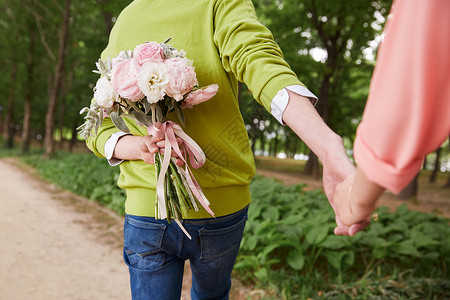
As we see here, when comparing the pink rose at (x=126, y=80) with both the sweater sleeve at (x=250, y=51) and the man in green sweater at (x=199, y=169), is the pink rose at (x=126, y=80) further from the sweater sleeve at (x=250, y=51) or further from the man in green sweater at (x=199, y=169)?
the sweater sleeve at (x=250, y=51)

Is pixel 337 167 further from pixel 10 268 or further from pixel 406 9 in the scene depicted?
pixel 10 268

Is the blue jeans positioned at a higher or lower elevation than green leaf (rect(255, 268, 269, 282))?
higher

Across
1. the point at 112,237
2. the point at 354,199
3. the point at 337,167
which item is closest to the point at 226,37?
the point at 337,167

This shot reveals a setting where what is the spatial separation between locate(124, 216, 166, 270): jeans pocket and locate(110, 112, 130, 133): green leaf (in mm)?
419

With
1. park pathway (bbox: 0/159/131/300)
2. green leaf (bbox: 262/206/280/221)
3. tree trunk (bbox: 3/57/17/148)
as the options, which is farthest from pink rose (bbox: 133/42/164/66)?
tree trunk (bbox: 3/57/17/148)

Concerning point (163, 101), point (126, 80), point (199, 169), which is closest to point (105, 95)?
point (126, 80)

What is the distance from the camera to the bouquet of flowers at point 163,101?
1386 millimetres

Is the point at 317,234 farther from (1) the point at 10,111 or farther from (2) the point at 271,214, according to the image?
(1) the point at 10,111

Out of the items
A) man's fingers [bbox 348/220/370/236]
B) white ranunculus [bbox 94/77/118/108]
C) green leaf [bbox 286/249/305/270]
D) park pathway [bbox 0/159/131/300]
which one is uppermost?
white ranunculus [bbox 94/77/118/108]

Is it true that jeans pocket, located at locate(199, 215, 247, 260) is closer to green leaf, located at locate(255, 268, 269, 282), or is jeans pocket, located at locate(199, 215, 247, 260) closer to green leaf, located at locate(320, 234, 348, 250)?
green leaf, located at locate(255, 268, 269, 282)

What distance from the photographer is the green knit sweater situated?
4.76 ft

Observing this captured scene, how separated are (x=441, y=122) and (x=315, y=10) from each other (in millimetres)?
12449

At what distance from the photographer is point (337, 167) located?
0.90 meters

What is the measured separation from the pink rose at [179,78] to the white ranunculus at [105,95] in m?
0.23
